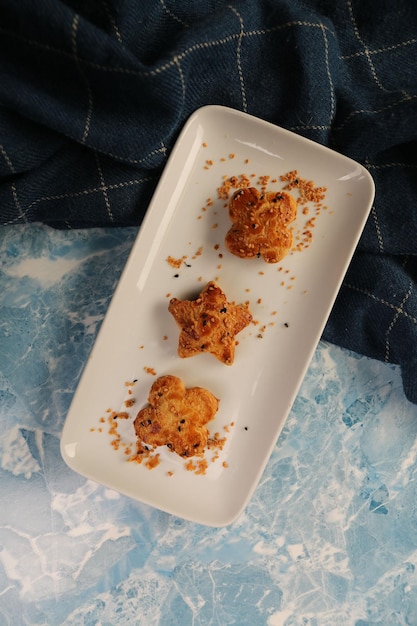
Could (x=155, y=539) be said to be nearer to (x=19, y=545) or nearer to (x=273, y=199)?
(x=19, y=545)

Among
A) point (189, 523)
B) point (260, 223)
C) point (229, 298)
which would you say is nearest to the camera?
point (260, 223)

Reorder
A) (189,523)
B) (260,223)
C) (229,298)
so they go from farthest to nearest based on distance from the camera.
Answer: (189,523), (229,298), (260,223)

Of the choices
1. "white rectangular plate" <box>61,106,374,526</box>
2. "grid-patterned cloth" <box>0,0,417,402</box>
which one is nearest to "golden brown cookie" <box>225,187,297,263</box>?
"white rectangular plate" <box>61,106,374,526</box>

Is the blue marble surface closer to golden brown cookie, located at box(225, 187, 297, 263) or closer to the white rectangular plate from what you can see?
the white rectangular plate

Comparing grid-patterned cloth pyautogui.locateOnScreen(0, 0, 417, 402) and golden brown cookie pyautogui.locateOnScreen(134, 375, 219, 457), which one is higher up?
grid-patterned cloth pyautogui.locateOnScreen(0, 0, 417, 402)

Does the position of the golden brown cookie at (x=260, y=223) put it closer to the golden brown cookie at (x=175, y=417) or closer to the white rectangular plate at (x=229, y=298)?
the white rectangular plate at (x=229, y=298)

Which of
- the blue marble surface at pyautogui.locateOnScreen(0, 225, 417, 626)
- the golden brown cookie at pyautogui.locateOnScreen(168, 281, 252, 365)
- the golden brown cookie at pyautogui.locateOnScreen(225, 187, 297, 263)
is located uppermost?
the golden brown cookie at pyautogui.locateOnScreen(225, 187, 297, 263)

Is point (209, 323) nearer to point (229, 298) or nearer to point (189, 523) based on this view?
point (229, 298)

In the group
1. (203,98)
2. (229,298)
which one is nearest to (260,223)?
(229,298)
